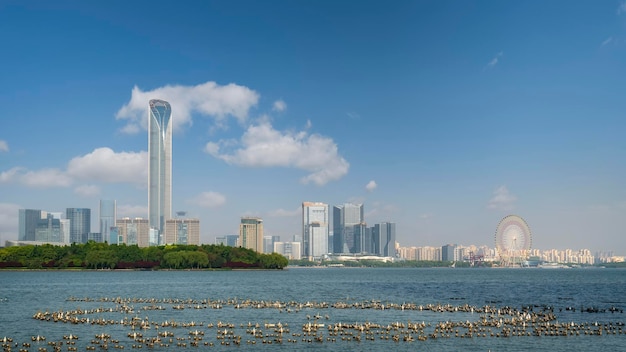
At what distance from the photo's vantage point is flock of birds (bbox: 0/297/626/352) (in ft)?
207

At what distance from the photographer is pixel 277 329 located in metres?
70.9

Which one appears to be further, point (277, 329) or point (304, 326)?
point (304, 326)

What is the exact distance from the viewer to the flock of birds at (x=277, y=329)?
6297 cm

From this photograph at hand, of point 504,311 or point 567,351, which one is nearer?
point 567,351

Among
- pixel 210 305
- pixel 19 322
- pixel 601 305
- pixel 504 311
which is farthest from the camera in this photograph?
pixel 601 305

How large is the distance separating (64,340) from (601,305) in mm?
82032

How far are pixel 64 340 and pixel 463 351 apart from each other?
35572 millimetres

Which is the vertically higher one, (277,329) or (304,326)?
(304,326)

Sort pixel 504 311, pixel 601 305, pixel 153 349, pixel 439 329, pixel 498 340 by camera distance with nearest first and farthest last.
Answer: pixel 153 349 → pixel 498 340 → pixel 439 329 → pixel 504 311 → pixel 601 305

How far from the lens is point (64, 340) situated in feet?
208

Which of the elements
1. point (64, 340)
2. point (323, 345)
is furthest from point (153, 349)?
point (323, 345)

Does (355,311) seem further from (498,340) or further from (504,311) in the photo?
(498,340)

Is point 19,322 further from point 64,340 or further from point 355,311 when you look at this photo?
point 355,311

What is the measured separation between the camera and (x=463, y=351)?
6012 cm
